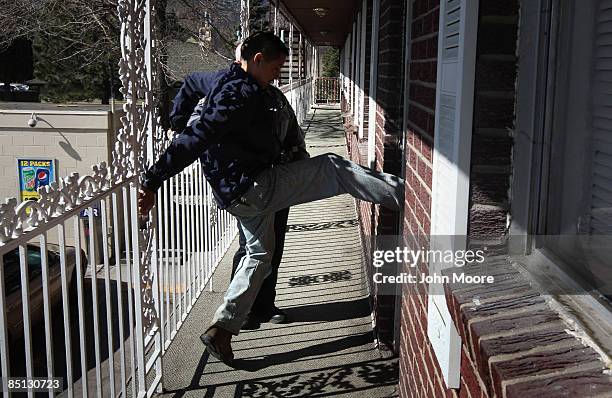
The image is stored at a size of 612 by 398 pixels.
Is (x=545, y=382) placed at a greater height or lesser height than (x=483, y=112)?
lesser

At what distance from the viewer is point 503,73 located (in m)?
1.76

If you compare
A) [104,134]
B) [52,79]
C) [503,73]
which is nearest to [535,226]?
[503,73]

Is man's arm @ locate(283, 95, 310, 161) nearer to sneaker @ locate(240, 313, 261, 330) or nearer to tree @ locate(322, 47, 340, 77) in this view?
sneaker @ locate(240, 313, 261, 330)

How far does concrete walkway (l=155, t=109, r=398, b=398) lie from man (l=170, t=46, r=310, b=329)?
105 mm

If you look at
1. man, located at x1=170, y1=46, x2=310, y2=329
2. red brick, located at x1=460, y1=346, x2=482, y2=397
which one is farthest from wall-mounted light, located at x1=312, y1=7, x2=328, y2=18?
red brick, located at x1=460, y1=346, x2=482, y2=397

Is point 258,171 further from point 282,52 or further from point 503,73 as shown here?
point 503,73

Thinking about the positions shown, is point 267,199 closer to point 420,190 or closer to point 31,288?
point 420,190

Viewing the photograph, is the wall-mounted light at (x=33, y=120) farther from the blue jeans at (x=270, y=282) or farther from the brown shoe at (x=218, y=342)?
the brown shoe at (x=218, y=342)

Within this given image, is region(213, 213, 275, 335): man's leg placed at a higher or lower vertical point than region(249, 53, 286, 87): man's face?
lower

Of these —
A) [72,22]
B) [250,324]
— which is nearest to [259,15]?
[72,22]

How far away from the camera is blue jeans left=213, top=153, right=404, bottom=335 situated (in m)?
3.71

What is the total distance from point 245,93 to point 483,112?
201 centimetres

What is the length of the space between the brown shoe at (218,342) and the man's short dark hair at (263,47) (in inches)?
61.0

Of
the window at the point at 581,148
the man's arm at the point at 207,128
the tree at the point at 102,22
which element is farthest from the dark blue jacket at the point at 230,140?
the tree at the point at 102,22
